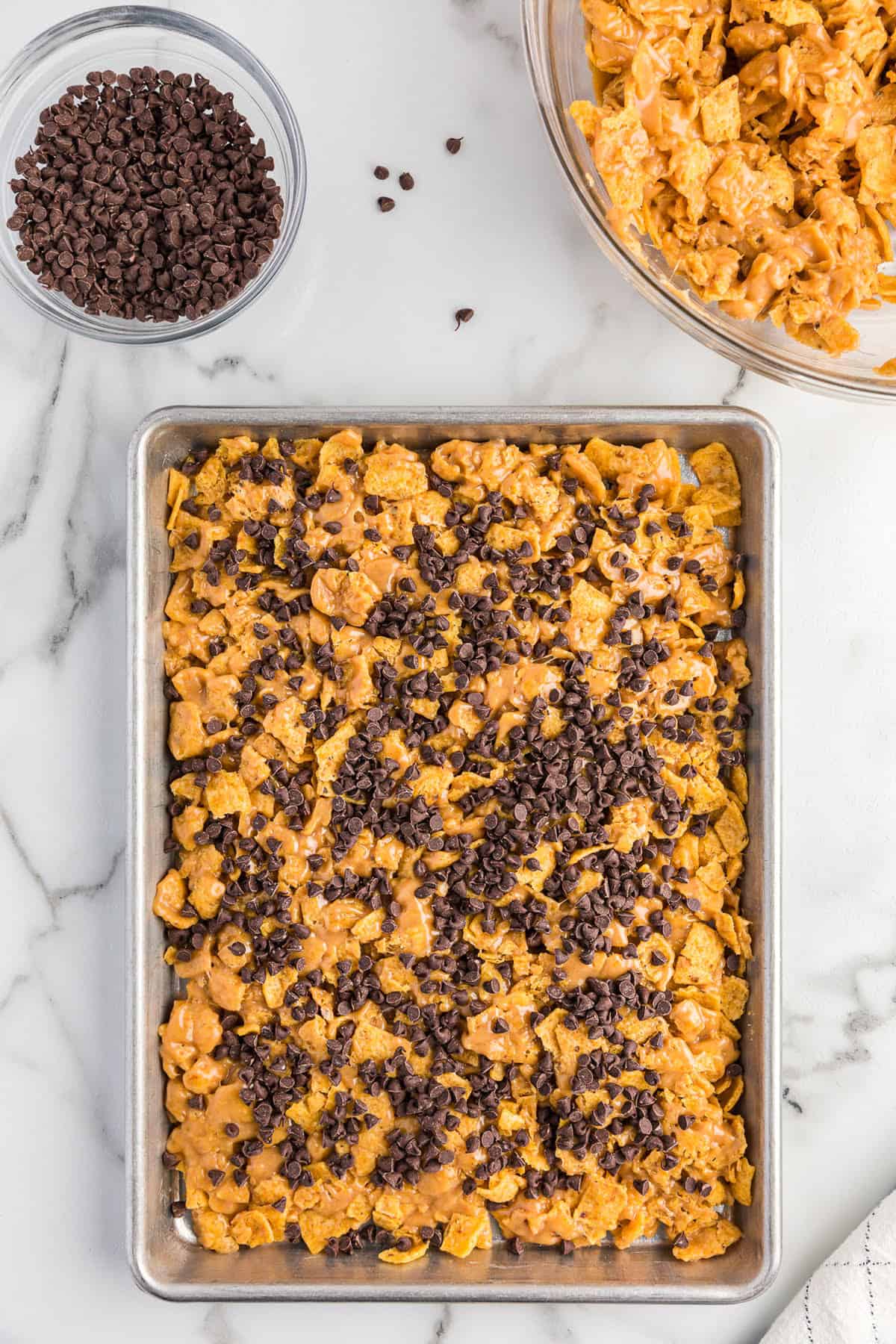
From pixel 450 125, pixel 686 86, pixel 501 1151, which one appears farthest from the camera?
pixel 450 125

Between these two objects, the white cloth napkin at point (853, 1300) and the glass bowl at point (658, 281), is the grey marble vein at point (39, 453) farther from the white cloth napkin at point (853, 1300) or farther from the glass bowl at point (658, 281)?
the white cloth napkin at point (853, 1300)

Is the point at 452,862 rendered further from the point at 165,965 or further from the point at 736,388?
the point at 736,388

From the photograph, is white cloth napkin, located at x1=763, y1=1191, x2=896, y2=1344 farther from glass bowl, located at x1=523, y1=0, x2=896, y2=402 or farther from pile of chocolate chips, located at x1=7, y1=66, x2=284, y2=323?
pile of chocolate chips, located at x1=7, y1=66, x2=284, y2=323

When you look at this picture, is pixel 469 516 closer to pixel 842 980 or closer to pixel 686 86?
pixel 686 86

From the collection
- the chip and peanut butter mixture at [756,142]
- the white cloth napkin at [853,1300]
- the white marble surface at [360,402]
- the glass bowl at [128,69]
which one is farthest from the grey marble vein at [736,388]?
the white cloth napkin at [853,1300]

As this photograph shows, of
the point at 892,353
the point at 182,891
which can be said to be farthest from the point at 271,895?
the point at 892,353

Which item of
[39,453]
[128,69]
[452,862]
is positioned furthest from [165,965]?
[128,69]
